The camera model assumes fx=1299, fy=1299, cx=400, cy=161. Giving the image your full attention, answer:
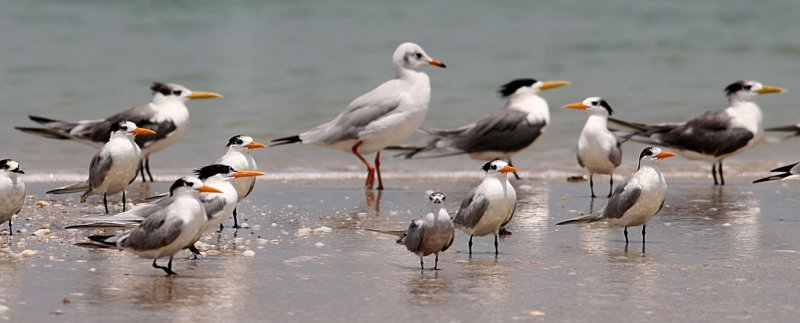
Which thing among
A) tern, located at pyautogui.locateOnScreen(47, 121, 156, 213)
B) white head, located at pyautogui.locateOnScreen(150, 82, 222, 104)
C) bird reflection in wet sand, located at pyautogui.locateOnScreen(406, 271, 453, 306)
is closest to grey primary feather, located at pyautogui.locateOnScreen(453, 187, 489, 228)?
bird reflection in wet sand, located at pyautogui.locateOnScreen(406, 271, 453, 306)

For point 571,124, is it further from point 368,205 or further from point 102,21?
point 102,21

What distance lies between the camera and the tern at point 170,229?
6.11 m

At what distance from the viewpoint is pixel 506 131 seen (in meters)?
11.6

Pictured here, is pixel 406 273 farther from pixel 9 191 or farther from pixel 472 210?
pixel 9 191

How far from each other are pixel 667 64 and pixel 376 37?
4.94m

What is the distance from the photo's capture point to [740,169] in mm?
12492

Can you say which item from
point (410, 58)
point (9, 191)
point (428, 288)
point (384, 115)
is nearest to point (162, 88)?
point (384, 115)

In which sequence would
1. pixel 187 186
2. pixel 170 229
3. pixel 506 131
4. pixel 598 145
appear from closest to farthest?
1. pixel 170 229
2. pixel 187 186
3. pixel 598 145
4. pixel 506 131

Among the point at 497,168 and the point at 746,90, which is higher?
the point at 746,90

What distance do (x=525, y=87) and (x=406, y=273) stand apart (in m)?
5.61

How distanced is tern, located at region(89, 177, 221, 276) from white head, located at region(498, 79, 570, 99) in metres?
5.85

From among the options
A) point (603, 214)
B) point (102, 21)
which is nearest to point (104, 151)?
point (603, 214)

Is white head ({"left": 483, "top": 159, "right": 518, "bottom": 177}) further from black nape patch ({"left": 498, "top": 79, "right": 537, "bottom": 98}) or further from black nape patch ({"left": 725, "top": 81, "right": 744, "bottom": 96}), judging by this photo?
black nape patch ({"left": 725, "top": 81, "right": 744, "bottom": 96})

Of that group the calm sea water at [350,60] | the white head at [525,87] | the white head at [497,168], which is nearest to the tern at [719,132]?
the white head at [525,87]
